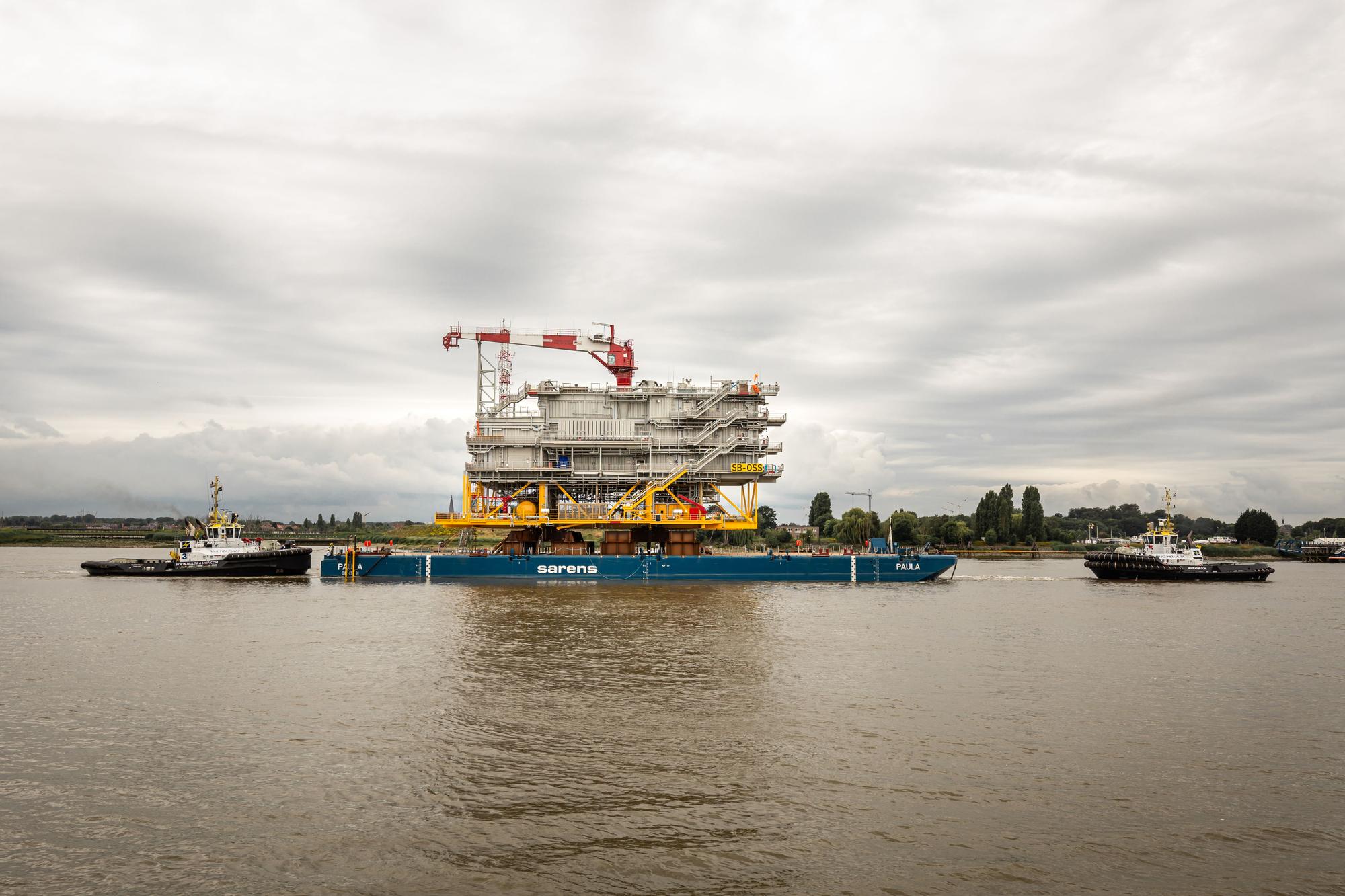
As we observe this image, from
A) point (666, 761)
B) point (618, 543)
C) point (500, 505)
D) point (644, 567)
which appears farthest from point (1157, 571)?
point (666, 761)

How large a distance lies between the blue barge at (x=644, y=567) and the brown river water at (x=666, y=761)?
17.6m

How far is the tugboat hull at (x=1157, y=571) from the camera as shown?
57.2 m

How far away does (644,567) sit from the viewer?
47906mm

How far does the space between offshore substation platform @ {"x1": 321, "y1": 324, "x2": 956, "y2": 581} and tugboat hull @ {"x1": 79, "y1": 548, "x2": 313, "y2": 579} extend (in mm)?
5953

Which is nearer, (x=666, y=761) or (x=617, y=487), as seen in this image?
(x=666, y=761)

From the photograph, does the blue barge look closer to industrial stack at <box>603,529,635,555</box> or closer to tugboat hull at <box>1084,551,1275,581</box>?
industrial stack at <box>603,529,635,555</box>

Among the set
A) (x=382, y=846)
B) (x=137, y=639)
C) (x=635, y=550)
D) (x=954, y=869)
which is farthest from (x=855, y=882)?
(x=635, y=550)

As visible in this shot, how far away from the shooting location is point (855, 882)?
31.8 feet

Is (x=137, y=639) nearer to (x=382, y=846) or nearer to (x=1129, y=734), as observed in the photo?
(x=382, y=846)

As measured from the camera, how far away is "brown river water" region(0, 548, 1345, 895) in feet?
33.2

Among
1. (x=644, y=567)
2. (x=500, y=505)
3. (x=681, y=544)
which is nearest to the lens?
(x=644, y=567)

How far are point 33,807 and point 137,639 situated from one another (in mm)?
17786

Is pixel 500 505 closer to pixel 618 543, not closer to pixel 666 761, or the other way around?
pixel 618 543

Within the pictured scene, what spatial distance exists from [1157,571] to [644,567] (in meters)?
37.2
